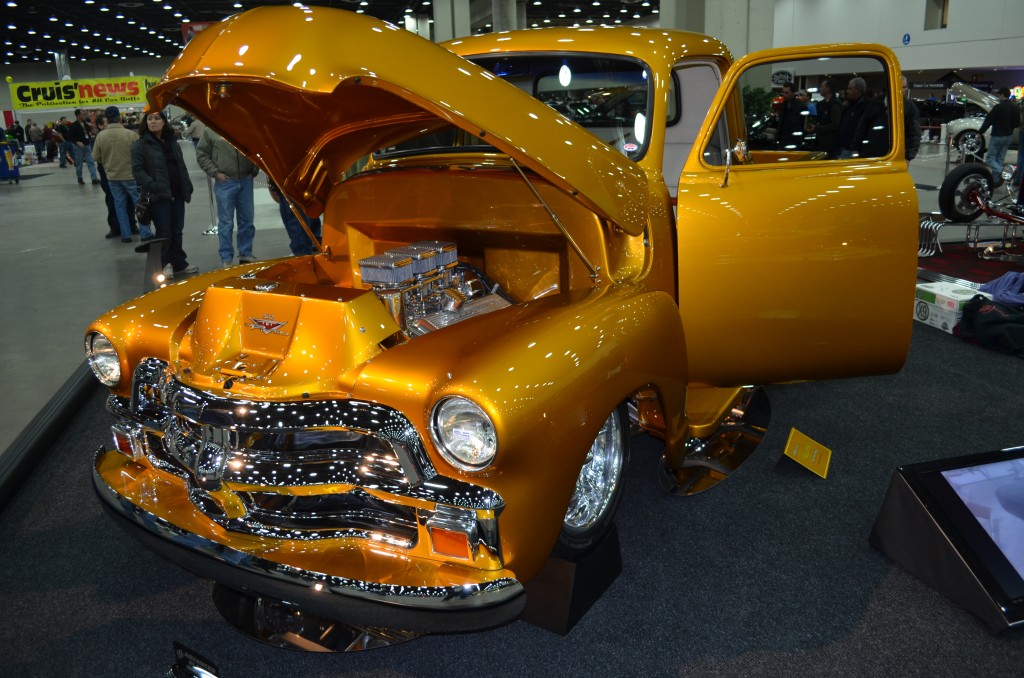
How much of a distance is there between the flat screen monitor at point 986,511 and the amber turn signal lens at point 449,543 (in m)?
1.49

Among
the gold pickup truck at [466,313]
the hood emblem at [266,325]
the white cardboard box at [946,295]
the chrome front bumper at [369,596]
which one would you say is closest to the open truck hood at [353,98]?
the gold pickup truck at [466,313]

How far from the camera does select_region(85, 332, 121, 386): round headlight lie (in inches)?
95.2

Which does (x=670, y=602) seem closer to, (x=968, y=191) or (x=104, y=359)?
(x=104, y=359)

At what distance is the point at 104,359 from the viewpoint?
2.43 meters

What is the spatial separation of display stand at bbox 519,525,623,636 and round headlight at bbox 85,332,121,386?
4.84 feet

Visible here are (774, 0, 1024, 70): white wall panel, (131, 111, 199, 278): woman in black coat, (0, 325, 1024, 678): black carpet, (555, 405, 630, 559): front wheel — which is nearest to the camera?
(0, 325, 1024, 678): black carpet

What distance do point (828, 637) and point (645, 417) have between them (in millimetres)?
873

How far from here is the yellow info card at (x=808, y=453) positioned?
3.03m

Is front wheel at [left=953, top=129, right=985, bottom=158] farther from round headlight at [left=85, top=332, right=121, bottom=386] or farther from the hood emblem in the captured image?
round headlight at [left=85, top=332, right=121, bottom=386]

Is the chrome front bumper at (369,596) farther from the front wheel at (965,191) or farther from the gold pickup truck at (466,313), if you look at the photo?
the front wheel at (965,191)

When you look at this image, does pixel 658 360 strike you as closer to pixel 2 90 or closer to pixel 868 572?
pixel 868 572

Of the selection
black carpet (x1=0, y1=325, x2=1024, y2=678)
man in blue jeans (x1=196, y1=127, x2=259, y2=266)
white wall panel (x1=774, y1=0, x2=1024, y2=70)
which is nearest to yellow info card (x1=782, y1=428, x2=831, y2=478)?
black carpet (x1=0, y1=325, x2=1024, y2=678)

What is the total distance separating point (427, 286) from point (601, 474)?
0.84 metres

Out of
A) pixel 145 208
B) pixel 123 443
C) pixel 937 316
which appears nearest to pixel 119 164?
pixel 145 208
